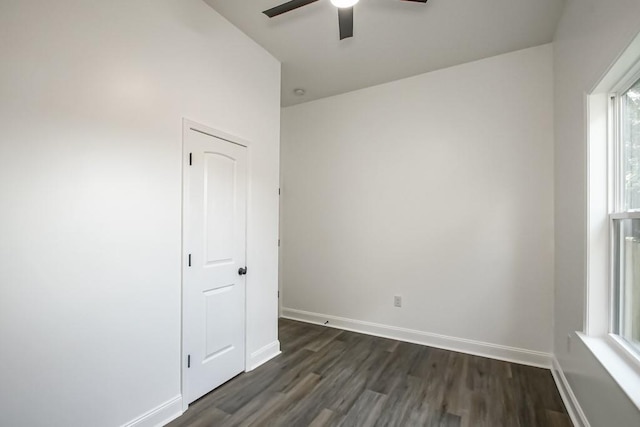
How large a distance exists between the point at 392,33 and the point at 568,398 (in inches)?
128

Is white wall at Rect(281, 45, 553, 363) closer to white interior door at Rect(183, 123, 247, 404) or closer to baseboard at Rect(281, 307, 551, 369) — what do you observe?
baseboard at Rect(281, 307, 551, 369)

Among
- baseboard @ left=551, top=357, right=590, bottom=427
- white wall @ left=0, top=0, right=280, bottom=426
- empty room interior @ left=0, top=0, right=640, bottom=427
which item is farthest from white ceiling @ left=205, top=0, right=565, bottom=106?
baseboard @ left=551, top=357, right=590, bottom=427

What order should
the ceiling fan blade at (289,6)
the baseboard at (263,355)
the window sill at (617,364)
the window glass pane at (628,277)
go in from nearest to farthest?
the window sill at (617,364) < the window glass pane at (628,277) < the ceiling fan blade at (289,6) < the baseboard at (263,355)

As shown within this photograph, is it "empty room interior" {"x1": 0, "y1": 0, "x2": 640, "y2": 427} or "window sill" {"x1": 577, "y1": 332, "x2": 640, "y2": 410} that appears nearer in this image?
"window sill" {"x1": 577, "y1": 332, "x2": 640, "y2": 410}

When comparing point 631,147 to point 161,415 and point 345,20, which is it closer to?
point 345,20

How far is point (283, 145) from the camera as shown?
4438mm

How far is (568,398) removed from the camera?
221cm

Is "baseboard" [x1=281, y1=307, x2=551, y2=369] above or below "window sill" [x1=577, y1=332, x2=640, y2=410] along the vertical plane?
below

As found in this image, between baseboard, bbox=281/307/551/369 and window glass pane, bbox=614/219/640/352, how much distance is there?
1339 millimetres

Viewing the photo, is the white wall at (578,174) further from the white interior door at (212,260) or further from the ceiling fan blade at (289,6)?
the white interior door at (212,260)

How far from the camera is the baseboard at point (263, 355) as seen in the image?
110 inches

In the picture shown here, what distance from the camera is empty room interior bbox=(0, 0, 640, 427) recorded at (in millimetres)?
1532

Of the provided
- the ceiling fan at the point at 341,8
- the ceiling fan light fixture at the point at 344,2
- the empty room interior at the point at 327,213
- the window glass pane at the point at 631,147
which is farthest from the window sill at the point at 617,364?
the ceiling fan light fixture at the point at 344,2

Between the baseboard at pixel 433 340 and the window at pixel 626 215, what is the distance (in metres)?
1.31
